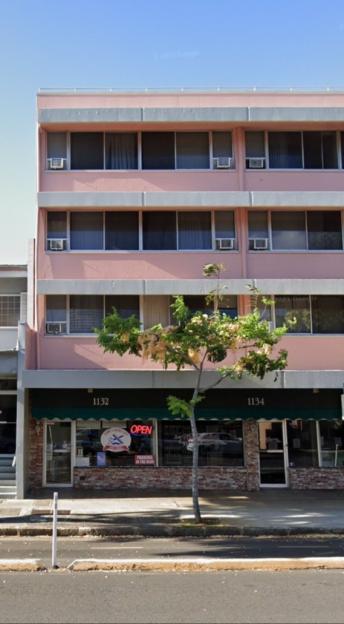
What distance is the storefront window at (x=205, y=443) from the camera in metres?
20.2

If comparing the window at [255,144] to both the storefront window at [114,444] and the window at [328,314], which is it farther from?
the storefront window at [114,444]

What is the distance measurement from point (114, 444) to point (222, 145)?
32.5ft

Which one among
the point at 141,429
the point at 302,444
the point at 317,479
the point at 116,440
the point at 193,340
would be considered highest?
the point at 193,340

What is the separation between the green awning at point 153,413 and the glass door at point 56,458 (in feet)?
2.76

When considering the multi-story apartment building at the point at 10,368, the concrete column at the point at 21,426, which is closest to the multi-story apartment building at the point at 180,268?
the concrete column at the point at 21,426

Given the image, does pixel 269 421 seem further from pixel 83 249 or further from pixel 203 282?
pixel 83 249

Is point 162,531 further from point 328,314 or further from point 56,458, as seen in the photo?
point 328,314

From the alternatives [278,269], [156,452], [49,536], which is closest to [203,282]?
[278,269]

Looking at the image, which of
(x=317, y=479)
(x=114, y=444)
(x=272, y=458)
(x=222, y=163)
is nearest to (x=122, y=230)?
(x=222, y=163)

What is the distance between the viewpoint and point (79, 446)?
20.2m

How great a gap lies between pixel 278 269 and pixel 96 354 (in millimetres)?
6104

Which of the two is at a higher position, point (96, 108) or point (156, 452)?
point (96, 108)

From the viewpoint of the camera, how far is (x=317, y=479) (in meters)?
20.1

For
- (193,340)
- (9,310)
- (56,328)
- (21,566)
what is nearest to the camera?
(21,566)
